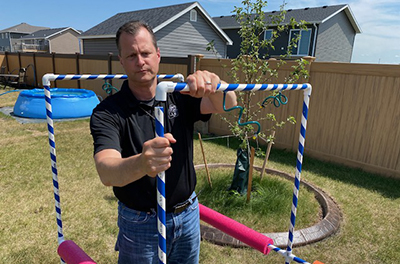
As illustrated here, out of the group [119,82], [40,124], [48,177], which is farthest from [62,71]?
[48,177]

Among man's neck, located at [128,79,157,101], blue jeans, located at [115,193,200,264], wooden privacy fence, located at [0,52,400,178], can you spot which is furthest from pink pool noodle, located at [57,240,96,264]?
wooden privacy fence, located at [0,52,400,178]

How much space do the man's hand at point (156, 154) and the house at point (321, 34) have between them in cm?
2169

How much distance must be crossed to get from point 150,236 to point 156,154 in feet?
2.88

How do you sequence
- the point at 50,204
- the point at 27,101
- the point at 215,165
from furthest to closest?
the point at 27,101
the point at 215,165
the point at 50,204

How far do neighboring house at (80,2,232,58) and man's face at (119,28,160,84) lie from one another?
1803 centimetres

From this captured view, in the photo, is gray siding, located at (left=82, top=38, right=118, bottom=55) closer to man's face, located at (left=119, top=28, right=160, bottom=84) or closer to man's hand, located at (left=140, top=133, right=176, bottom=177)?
man's face, located at (left=119, top=28, right=160, bottom=84)

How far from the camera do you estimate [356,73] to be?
19.9ft

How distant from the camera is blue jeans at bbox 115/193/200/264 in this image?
184 cm

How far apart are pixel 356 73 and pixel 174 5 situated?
17707 millimetres

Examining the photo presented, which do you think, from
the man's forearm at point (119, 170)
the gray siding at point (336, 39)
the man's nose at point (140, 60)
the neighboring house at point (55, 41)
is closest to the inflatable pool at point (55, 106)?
the man's nose at point (140, 60)

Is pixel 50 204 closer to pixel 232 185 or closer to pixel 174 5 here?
pixel 232 185

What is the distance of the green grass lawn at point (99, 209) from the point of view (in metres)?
3.48

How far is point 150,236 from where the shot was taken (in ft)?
6.07

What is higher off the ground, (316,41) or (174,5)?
(174,5)
